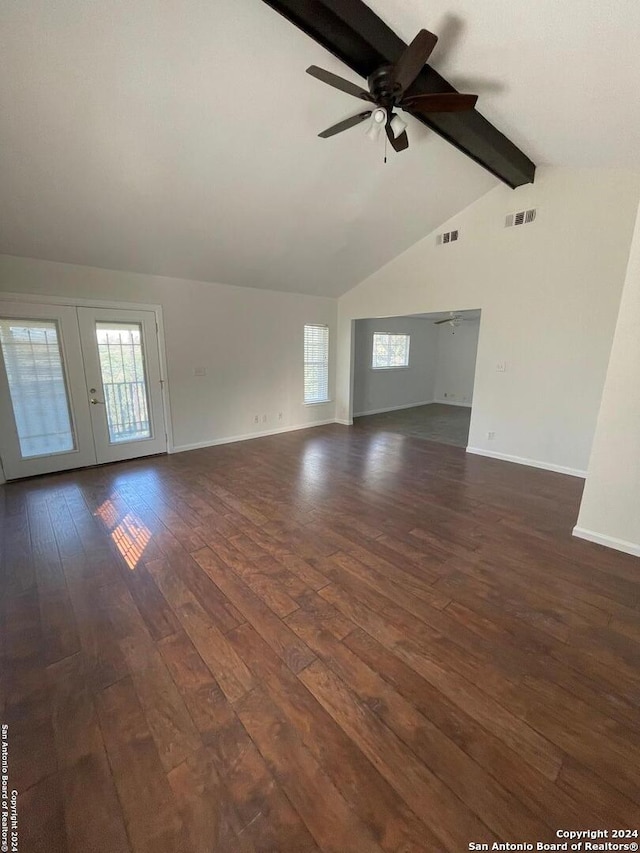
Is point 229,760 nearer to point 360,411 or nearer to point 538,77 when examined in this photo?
point 538,77

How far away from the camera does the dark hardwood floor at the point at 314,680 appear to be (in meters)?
1.15

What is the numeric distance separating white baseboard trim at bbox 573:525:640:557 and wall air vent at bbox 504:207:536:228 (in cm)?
371

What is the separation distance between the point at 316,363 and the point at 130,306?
11.1 feet

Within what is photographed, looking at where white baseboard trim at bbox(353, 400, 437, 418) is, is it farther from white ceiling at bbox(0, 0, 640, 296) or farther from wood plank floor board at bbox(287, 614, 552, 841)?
wood plank floor board at bbox(287, 614, 552, 841)

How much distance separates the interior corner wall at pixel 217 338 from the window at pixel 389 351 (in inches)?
55.9

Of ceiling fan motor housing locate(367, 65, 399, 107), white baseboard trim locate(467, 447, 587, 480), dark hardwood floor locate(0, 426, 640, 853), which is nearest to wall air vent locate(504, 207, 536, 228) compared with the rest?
ceiling fan motor housing locate(367, 65, 399, 107)

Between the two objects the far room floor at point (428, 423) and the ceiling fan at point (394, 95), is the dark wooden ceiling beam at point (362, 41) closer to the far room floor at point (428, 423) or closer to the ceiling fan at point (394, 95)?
the ceiling fan at point (394, 95)

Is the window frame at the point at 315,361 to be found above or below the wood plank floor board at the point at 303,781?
above

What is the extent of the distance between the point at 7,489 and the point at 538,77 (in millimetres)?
6243

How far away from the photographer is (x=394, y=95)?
2398 millimetres

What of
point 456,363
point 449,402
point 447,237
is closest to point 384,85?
point 447,237

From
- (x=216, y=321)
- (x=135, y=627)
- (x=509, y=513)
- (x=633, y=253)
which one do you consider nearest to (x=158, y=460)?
(x=216, y=321)

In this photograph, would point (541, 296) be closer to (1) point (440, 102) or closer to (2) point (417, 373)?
(1) point (440, 102)

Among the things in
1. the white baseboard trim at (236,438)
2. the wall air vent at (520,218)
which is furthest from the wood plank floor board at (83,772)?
the wall air vent at (520,218)
